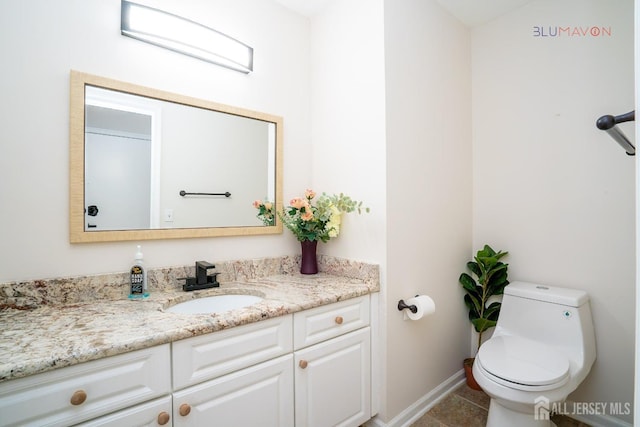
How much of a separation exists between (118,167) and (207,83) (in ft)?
2.02

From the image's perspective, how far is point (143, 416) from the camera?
866 millimetres

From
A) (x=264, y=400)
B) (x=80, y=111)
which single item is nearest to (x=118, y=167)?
(x=80, y=111)

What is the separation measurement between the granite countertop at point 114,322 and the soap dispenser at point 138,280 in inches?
1.7

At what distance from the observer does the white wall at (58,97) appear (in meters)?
1.10

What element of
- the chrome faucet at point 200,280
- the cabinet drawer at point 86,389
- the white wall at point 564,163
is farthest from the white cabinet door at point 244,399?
the white wall at point 564,163

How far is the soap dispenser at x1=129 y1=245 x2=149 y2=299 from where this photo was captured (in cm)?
126

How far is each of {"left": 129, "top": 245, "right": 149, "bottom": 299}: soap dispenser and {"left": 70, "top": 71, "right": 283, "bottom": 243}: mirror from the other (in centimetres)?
12

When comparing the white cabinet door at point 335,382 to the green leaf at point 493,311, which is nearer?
the white cabinet door at point 335,382

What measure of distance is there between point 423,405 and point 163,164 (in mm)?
1955

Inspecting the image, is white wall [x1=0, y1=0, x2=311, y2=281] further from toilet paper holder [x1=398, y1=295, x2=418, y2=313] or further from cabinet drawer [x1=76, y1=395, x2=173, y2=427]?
A: toilet paper holder [x1=398, y1=295, x2=418, y2=313]

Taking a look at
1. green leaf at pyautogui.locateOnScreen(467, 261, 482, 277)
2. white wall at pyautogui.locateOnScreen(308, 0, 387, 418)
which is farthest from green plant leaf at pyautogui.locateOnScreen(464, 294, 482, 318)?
white wall at pyautogui.locateOnScreen(308, 0, 387, 418)

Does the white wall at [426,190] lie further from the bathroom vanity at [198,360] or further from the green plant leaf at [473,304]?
the bathroom vanity at [198,360]

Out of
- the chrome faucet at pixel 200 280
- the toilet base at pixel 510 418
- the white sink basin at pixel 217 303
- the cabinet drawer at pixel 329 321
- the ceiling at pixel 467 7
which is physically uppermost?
the ceiling at pixel 467 7

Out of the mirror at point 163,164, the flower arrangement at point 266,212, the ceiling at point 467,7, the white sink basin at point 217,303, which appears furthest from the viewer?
the ceiling at point 467,7
